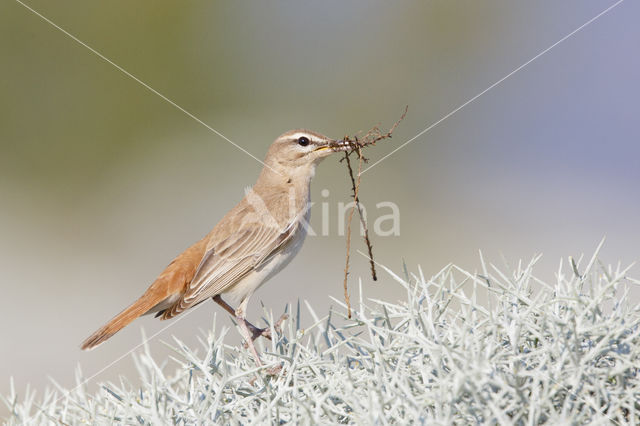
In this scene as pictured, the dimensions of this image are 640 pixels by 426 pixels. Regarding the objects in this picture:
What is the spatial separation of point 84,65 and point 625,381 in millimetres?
5861

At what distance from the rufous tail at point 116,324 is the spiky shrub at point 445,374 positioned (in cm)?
154

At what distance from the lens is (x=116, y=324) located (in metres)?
2.78

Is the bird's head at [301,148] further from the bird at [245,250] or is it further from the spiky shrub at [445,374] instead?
the spiky shrub at [445,374]

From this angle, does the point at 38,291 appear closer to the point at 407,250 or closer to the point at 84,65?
the point at 84,65

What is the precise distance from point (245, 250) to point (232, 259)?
96mm

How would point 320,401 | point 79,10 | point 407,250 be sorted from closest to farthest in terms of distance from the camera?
1. point 320,401
2. point 407,250
3. point 79,10

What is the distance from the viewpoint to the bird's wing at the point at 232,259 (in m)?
2.96

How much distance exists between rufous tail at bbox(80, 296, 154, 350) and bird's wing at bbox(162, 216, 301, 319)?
0.36 feet

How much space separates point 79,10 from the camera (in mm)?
5648

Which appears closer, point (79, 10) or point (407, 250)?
point (407, 250)

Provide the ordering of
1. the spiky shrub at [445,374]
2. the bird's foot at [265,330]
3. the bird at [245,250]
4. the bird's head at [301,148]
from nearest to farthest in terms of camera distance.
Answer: the spiky shrub at [445,374] < the bird's foot at [265,330] < the bird at [245,250] < the bird's head at [301,148]

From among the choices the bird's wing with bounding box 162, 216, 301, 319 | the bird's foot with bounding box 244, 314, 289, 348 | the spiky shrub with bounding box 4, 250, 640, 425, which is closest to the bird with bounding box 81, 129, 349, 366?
the bird's wing with bounding box 162, 216, 301, 319

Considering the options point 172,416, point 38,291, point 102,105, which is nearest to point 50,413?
point 172,416

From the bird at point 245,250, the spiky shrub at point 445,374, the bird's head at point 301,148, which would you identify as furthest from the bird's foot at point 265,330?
the bird's head at point 301,148
